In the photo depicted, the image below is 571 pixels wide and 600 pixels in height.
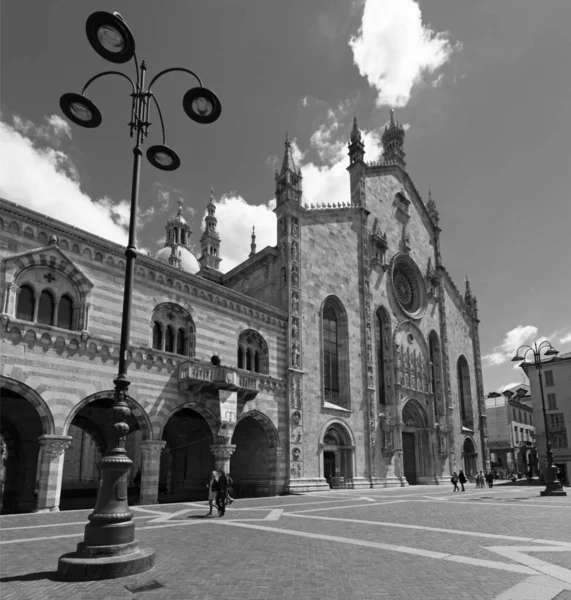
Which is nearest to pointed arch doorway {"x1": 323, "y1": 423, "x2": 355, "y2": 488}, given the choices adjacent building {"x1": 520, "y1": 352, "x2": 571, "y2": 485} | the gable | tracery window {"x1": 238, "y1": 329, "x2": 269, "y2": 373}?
tracery window {"x1": 238, "y1": 329, "x2": 269, "y2": 373}

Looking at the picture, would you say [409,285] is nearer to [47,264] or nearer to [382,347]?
[382,347]

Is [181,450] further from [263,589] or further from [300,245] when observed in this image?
[263,589]

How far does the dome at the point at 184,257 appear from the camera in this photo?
72.8 metres

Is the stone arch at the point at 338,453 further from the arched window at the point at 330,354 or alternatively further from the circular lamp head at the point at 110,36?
the circular lamp head at the point at 110,36

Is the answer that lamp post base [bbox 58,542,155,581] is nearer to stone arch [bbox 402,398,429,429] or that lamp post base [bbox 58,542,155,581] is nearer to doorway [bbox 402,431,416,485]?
stone arch [bbox 402,398,429,429]

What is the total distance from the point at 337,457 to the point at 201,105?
2732 centimetres

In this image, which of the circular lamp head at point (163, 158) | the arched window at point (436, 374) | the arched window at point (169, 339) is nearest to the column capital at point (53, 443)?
the arched window at point (169, 339)

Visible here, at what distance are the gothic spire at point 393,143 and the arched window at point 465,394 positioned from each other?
72.3 ft

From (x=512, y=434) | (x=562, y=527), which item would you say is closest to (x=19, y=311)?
(x=562, y=527)

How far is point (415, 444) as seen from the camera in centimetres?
4203

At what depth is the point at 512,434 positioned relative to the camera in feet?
255

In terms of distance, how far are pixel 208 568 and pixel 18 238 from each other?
1596 centimetres

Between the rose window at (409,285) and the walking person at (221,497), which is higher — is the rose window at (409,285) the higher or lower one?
the higher one

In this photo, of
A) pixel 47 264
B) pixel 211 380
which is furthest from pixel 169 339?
pixel 47 264
